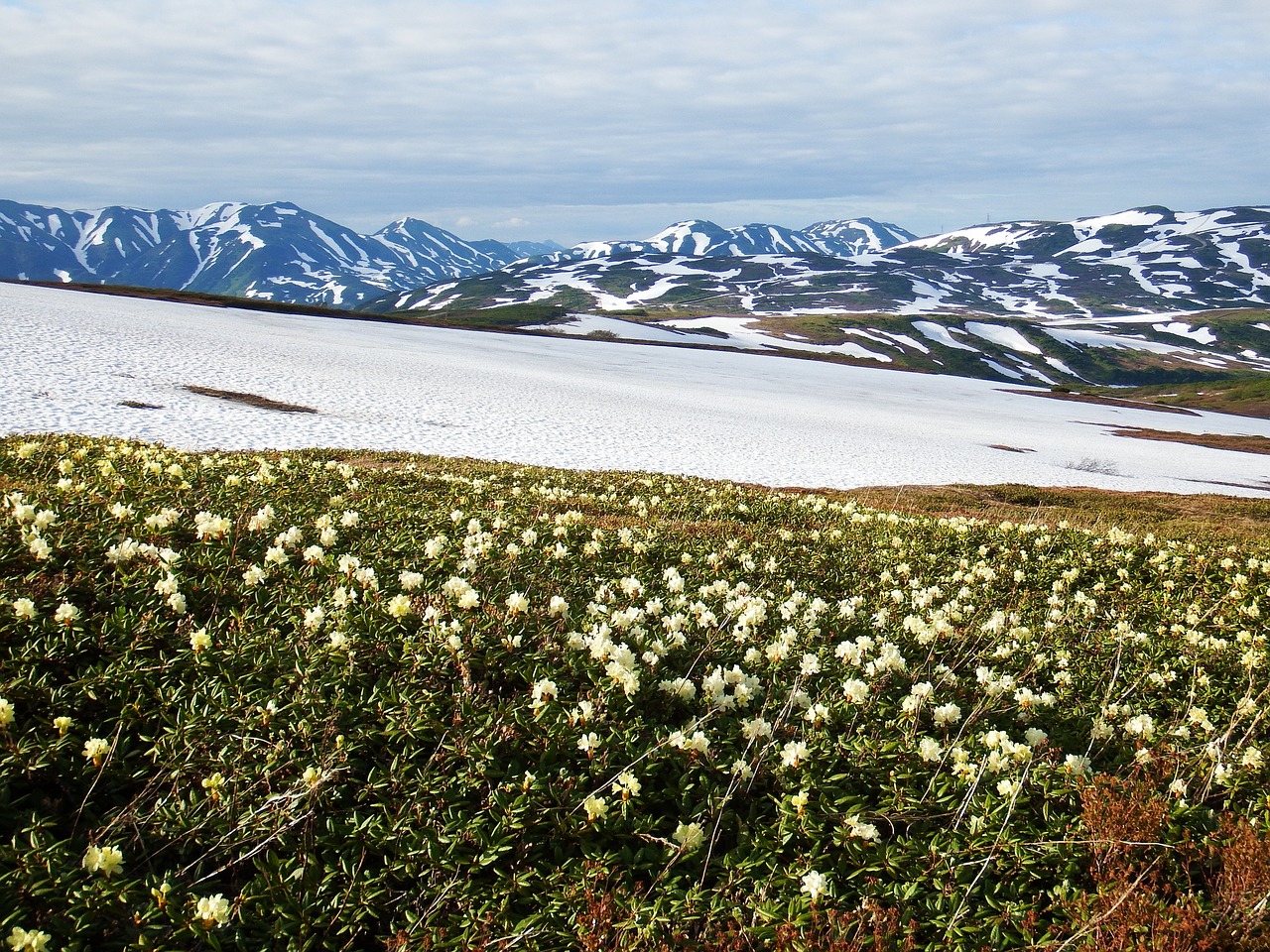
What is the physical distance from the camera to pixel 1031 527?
15.5m

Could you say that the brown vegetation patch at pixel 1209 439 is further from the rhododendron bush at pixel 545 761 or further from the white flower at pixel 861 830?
the white flower at pixel 861 830

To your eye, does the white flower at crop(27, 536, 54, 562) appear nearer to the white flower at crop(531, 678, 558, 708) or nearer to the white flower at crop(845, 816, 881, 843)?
the white flower at crop(531, 678, 558, 708)

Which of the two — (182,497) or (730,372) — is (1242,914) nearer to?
(182,497)

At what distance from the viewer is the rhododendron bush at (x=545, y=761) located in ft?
14.5

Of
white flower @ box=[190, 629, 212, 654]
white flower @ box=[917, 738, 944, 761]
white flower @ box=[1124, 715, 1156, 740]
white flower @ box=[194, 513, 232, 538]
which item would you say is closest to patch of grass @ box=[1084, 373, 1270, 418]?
white flower @ box=[1124, 715, 1156, 740]

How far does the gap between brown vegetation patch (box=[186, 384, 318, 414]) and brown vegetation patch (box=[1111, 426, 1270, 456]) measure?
247 feet

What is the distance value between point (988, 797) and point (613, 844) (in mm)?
2612

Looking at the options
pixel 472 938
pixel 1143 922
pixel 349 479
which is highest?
pixel 349 479

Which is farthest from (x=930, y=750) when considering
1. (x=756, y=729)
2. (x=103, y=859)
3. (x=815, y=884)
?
(x=103, y=859)

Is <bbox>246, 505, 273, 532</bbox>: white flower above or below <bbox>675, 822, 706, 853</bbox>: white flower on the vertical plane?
above

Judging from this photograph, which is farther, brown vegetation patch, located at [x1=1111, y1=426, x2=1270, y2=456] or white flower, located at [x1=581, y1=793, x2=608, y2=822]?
brown vegetation patch, located at [x1=1111, y1=426, x2=1270, y2=456]

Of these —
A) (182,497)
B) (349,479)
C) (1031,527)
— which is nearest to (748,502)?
(1031,527)

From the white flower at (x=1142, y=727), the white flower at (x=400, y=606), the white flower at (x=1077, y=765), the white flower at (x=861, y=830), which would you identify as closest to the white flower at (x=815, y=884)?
the white flower at (x=861, y=830)

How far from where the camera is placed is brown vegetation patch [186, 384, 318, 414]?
36531mm
